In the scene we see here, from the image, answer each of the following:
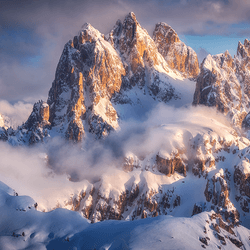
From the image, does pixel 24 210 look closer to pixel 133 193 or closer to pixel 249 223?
pixel 133 193

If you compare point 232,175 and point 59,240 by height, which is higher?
point 232,175

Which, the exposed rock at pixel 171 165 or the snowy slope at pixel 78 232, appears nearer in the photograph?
the snowy slope at pixel 78 232

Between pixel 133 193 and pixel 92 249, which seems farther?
pixel 133 193

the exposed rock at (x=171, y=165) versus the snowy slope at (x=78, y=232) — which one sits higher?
the exposed rock at (x=171, y=165)

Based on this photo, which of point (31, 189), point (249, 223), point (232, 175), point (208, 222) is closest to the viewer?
point (208, 222)

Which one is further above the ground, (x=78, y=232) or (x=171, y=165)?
(x=171, y=165)

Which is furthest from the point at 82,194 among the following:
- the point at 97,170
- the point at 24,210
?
the point at 24,210

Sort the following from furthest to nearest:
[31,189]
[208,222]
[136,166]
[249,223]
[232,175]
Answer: [136,166] → [232,175] → [31,189] → [249,223] → [208,222]

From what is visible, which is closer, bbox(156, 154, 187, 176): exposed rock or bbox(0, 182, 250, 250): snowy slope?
bbox(0, 182, 250, 250): snowy slope

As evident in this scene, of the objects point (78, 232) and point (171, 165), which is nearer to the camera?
point (78, 232)

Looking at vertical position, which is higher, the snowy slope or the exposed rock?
the exposed rock

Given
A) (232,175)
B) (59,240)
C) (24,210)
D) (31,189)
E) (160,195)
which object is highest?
(232,175)
